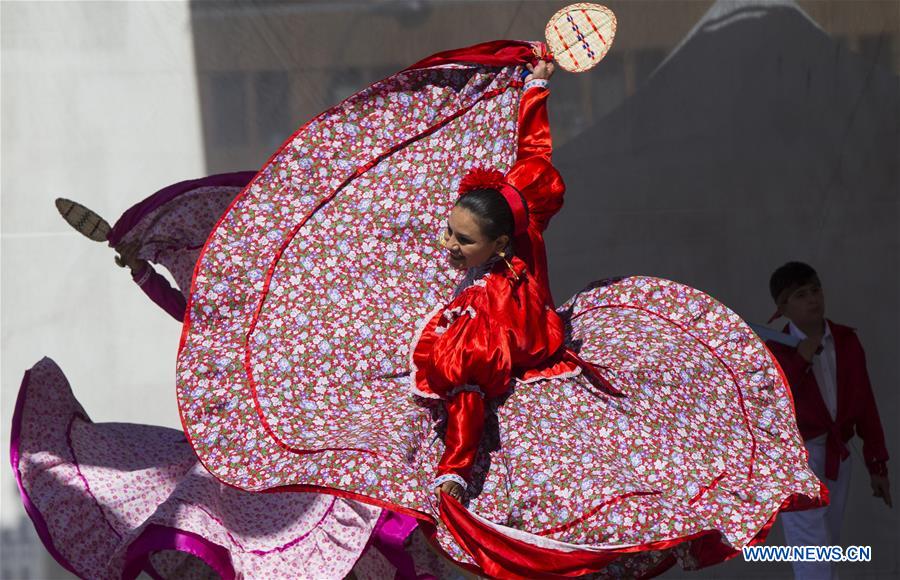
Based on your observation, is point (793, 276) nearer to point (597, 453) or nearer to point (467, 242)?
point (597, 453)

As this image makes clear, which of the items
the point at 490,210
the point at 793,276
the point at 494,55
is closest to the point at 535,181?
the point at 490,210

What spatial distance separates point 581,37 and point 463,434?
3.56ft

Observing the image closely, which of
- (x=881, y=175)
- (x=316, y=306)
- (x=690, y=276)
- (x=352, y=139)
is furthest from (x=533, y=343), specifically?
(x=881, y=175)

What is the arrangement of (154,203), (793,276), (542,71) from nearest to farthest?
(542,71) < (154,203) < (793,276)

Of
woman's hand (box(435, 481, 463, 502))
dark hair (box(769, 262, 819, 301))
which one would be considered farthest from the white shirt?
woman's hand (box(435, 481, 463, 502))

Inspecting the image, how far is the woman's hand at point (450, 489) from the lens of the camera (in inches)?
102

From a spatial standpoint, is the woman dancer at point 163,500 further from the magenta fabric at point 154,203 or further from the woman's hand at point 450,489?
the woman's hand at point 450,489

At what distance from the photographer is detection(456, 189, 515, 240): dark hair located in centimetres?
274

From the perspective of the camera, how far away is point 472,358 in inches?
104

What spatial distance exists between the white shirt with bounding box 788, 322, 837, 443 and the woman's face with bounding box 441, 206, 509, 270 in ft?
5.31

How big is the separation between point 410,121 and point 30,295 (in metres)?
2.21

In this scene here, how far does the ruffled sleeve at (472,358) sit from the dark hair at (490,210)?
0.17 meters

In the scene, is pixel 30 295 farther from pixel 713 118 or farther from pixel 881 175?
→ pixel 881 175

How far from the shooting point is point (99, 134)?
15.5ft
